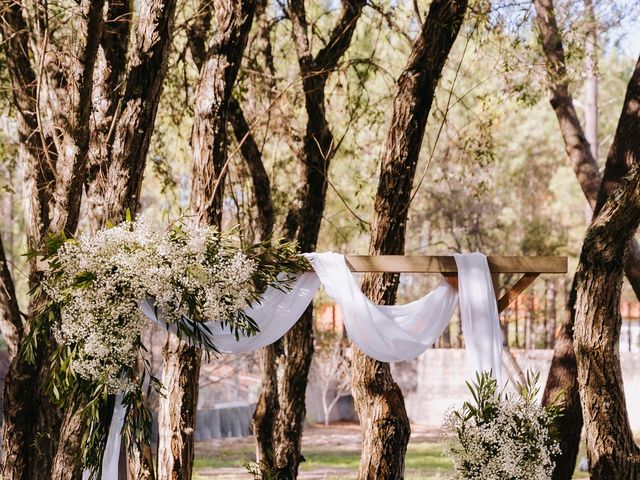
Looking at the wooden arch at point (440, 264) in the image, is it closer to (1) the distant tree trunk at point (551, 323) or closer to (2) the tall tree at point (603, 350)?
(2) the tall tree at point (603, 350)

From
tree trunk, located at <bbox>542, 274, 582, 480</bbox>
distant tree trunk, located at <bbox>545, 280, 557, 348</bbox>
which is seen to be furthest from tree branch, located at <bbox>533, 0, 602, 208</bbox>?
distant tree trunk, located at <bbox>545, 280, 557, 348</bbox>

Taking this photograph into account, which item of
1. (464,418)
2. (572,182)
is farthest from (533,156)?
(464,418)

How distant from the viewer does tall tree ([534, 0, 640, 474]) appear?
23.6 ft

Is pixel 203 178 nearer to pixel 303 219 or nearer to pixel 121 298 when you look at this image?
pixel 121 298

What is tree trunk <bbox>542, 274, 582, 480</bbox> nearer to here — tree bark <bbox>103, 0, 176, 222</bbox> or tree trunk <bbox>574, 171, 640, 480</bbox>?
tree trunk <bbox>574, 171, 640, 480</bbox>

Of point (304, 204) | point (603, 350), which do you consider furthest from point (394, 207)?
point (304, 204)

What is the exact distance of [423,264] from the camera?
19.1ft

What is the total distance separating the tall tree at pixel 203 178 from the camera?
634 cm

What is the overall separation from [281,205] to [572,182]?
1091cm

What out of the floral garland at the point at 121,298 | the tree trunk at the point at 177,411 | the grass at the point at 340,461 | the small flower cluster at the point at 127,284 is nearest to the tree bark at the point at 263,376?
the tree trunk at the point at 177,411

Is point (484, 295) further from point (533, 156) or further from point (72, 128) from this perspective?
point (533, 156)

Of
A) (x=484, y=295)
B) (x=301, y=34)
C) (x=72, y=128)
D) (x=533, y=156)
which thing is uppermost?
(x=533, y=156)

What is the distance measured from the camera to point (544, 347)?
48.6 ft

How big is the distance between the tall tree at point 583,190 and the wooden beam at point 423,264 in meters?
0.75
